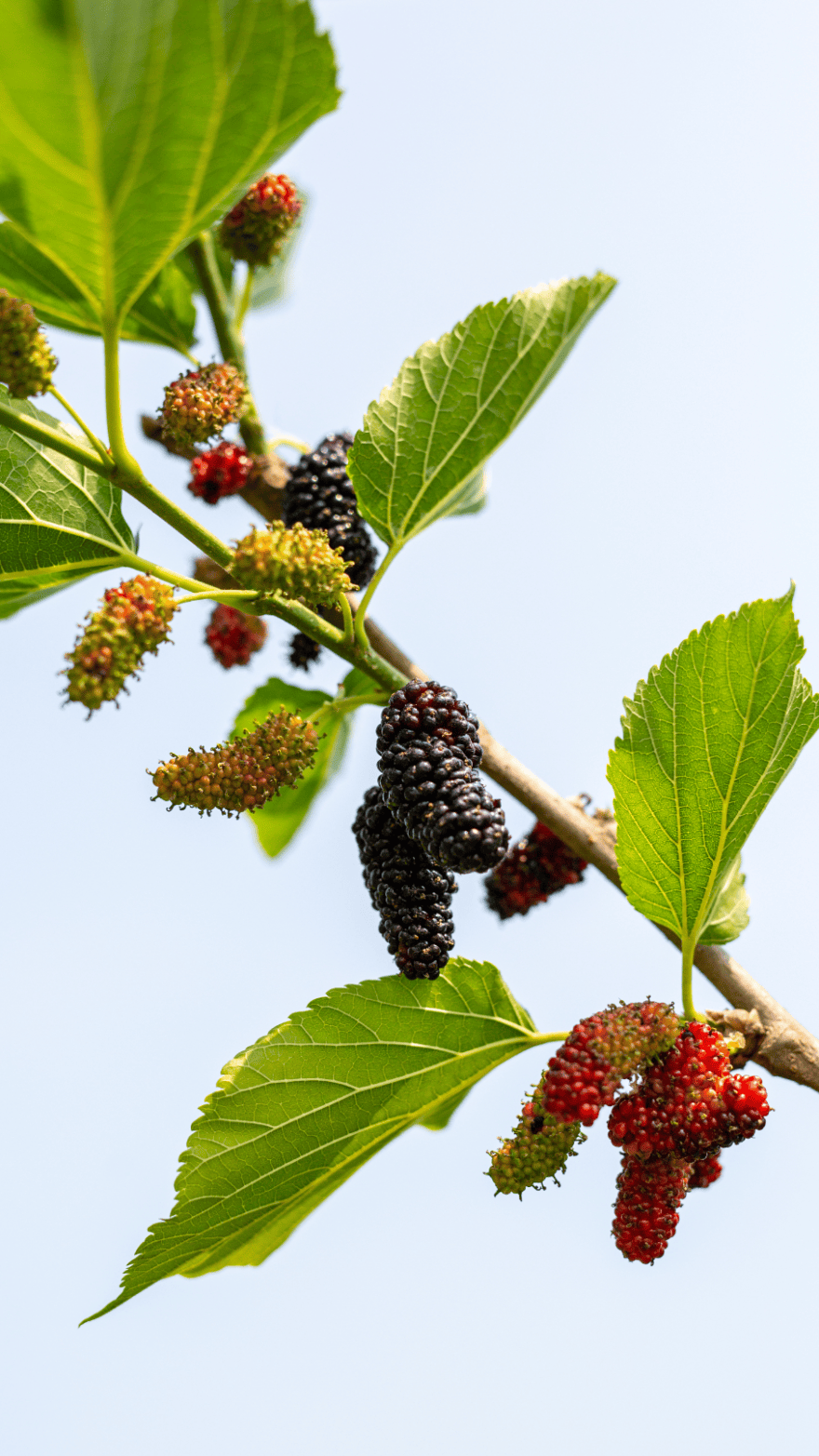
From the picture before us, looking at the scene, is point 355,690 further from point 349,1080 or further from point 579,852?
point 349,1080

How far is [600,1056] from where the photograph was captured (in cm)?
88

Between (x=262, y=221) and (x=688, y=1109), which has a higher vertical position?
(x=262, y=221)

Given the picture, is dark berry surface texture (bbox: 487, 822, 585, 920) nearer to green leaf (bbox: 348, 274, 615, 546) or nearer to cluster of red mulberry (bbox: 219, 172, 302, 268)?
green leaf (bbox: 348, 274, 615, 546)

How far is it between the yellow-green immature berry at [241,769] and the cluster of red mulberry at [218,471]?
43cm

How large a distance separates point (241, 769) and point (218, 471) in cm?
50

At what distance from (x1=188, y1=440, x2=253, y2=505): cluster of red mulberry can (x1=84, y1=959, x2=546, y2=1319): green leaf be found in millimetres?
607

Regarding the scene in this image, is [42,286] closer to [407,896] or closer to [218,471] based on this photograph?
[218,471]

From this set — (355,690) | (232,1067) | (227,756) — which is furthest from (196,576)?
(232,1067)

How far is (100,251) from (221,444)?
526 millimetres

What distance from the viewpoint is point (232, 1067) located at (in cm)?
99

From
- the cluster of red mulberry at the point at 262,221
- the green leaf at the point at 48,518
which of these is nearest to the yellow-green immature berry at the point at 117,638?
the green leaf at the point at 48,518

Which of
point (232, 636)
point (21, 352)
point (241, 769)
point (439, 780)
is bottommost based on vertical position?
point (439, 780)

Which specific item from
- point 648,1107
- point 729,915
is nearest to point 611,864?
point 729,915

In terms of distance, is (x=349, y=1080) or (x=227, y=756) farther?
(x=349, y=1080)
